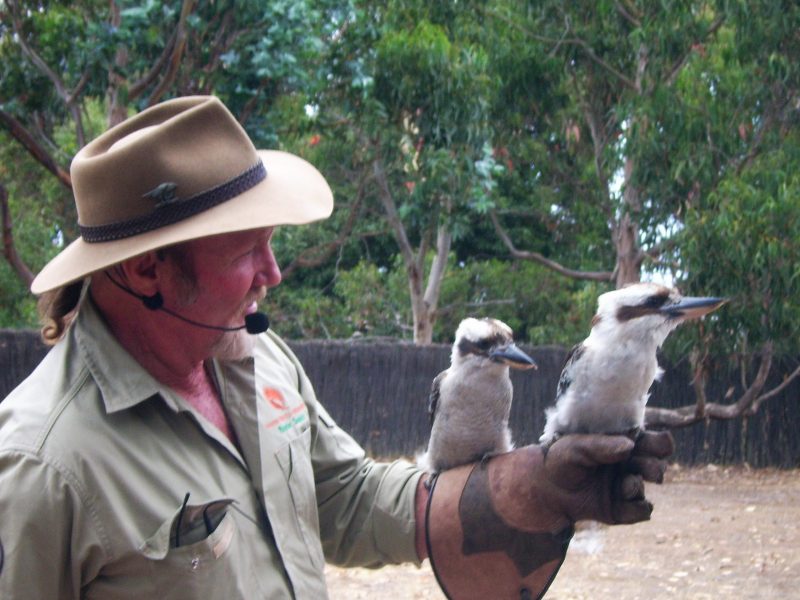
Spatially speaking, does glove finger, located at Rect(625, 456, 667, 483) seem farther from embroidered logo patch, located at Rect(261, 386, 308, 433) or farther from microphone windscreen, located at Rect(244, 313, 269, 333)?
microphone windscreen, located at Rect(244, 313, 269, 333)

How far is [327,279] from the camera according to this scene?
15812 millimetres

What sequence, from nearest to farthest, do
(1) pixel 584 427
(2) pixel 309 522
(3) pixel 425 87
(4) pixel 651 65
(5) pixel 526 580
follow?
(2) pixel 309 522 < (5) pixel 526 580 < (1) pixel 584 427 < (3) pixel 425 87 < (4) pixel 651 65

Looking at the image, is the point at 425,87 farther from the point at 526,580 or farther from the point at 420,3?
the point at 526,580

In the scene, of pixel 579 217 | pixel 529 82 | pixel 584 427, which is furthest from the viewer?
pixel 579 217

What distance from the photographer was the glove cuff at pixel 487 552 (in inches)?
97.0

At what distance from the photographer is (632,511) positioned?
92.2 inches

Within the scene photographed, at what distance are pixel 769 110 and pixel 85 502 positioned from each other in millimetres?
9335

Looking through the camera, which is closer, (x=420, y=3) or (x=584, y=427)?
(x=584, y=427)

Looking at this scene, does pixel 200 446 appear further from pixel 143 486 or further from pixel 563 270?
pixel 563 270

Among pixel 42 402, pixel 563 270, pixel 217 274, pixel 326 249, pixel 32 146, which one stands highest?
pixel 32 146

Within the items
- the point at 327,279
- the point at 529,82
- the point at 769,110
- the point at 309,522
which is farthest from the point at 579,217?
Answer: the point at 309,522

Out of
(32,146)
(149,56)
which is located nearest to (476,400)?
(149,56)

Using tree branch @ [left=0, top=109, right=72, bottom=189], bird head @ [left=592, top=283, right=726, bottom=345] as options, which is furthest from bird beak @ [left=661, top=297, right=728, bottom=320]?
tree branch @ [left=0, top=109, right=72, bottom=189]

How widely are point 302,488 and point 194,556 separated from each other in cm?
41
